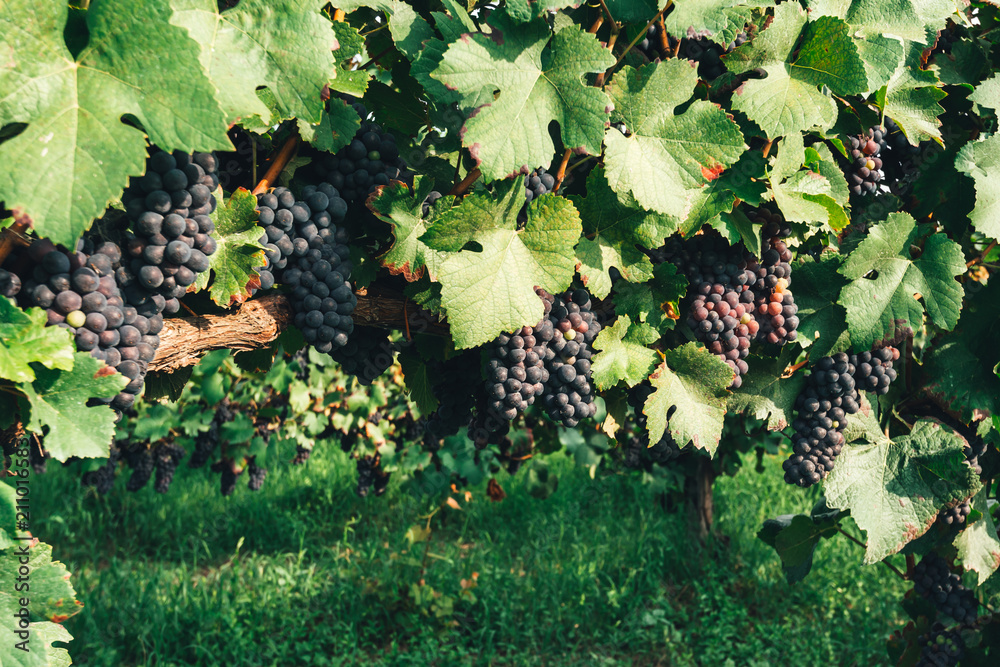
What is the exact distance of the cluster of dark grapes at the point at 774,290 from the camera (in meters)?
1.70

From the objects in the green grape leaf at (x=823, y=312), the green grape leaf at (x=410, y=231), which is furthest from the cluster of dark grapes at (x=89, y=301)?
the green grape leaf at (x=823, y=312)

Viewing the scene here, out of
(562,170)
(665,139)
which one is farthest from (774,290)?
(562,170)

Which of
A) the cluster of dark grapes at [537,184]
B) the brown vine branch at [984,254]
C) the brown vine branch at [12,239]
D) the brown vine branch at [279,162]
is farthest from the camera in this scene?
the brown vine branch at [984,254]

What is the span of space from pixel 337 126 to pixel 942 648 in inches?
118

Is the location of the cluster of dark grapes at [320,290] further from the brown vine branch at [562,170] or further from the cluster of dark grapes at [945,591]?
the cluster of dark grapes at [945,591]

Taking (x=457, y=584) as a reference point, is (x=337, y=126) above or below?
above

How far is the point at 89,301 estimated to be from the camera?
1.03 metres

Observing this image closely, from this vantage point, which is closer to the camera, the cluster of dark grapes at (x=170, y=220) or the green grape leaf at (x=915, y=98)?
the cluster of dark grapes at (x=170, y=220)

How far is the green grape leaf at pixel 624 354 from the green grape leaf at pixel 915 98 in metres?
0.86

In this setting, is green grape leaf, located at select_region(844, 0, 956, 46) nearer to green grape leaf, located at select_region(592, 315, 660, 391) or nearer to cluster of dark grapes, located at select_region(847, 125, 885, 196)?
cluster of dark grapes, located at select_region(847, 125, 885, 196)

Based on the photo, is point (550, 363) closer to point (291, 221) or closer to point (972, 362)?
point (291, 221)

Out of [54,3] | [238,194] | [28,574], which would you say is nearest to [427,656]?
[28,574]

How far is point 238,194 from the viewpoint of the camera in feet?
4.03

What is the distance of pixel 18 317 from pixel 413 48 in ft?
2.65
